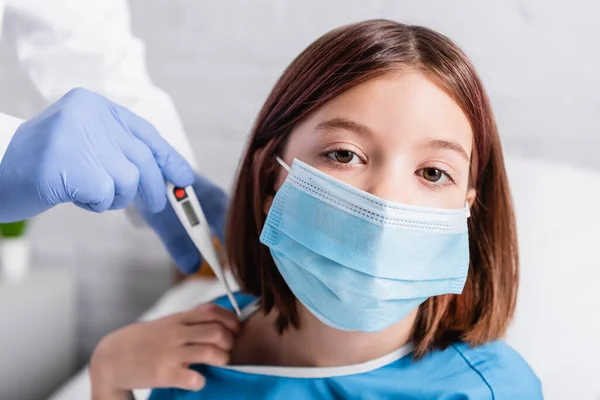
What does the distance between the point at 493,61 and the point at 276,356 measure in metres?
0.76

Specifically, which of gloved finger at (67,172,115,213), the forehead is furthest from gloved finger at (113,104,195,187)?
the forehead

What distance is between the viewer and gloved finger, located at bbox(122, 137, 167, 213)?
890 millimetres

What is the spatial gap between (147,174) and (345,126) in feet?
1.03

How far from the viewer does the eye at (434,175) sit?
32.8 inches

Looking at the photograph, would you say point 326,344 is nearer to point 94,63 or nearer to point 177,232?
point 177,232

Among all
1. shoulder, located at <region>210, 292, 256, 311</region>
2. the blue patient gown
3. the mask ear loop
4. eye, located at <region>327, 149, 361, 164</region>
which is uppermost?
eye, located at <region>327, 149, 361, 164</region>

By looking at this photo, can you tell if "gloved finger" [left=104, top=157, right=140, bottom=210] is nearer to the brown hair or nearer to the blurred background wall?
the brown hair

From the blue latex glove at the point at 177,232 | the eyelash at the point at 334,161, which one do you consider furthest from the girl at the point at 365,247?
the blue latex glove at the point at 177,232

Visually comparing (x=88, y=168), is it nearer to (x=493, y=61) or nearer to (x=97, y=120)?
(x=97, y=120)

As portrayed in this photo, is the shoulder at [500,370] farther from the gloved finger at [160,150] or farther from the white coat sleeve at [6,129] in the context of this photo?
the white coat sleeve at [6,129]

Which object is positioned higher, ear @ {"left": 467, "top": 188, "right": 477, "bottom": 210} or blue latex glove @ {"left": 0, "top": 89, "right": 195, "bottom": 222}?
blue latex glove @ {"left": 0, "top": 89, "right": 195, "bottom": 222}

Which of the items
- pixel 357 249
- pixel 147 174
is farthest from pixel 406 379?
pixel 147 174

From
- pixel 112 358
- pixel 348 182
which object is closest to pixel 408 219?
pixel 348 182

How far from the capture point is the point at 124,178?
84 centimetres
